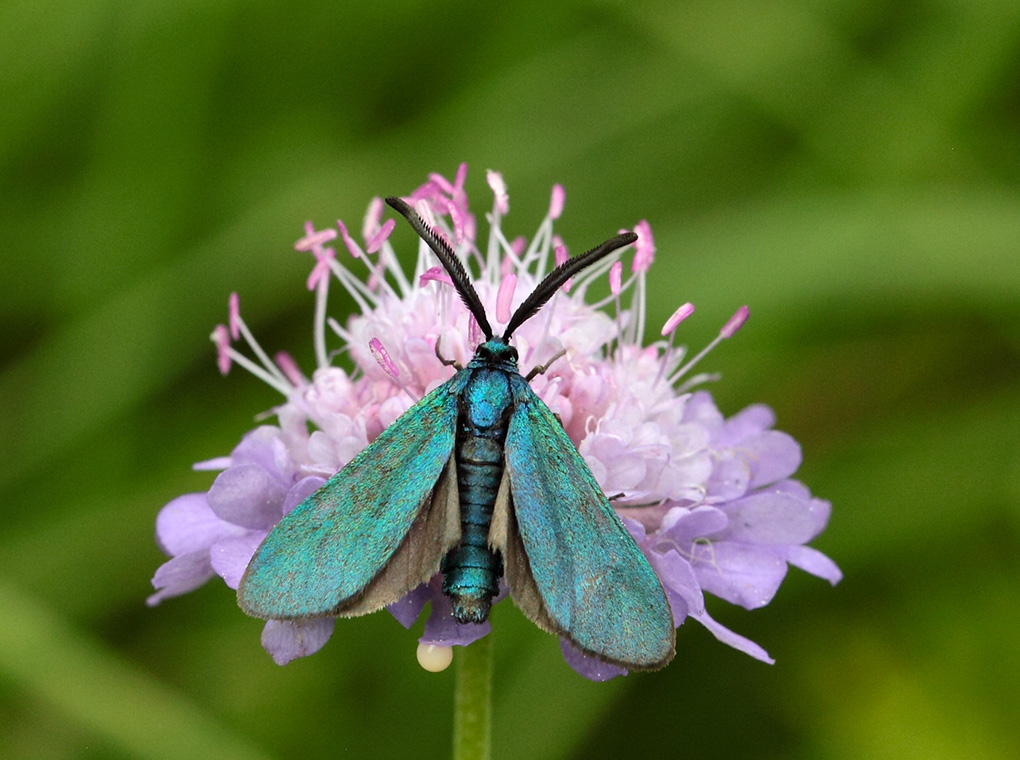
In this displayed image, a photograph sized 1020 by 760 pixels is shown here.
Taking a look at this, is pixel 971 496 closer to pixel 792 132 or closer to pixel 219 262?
pixel 792 132

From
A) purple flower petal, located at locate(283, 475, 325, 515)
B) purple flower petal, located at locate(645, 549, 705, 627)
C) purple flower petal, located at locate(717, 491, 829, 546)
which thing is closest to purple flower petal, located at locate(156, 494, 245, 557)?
purple flower petal, located at locate(283, 475, 325, 515)

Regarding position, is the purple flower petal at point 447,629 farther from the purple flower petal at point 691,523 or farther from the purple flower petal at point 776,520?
the purple flower petal at point 776,520

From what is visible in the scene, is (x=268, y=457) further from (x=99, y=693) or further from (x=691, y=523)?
(x=99, y=693)

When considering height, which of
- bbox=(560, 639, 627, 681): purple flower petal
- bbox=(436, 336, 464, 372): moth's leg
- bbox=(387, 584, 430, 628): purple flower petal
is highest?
bbox=(436, 336, 464, 372): moth's leg

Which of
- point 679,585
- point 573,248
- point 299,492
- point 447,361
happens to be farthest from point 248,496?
point 573,248

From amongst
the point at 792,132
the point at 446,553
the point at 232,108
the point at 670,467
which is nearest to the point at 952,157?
the point at 792,132

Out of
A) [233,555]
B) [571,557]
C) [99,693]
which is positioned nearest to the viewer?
[571,557]

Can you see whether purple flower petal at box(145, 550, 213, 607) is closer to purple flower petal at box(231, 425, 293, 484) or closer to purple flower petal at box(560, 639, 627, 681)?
purple flower petal at box(231, 425, 293, 484)

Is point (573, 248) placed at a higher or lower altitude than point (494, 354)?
higher

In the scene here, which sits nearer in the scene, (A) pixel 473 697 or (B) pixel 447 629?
(B) pixel 447 629
